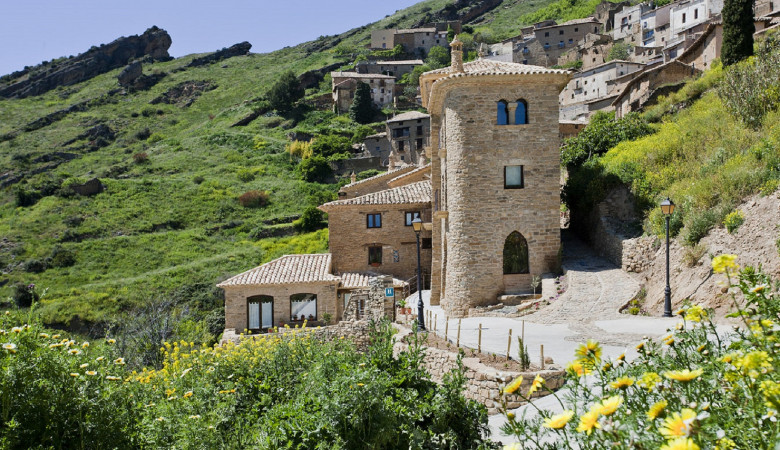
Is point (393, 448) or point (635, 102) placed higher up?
point (635, 102)

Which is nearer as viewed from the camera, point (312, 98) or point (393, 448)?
point (393, 448)

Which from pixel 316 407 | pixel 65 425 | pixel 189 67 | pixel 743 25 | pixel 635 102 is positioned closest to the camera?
pixel 65 425

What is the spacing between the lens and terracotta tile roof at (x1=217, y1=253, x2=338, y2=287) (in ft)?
90.4

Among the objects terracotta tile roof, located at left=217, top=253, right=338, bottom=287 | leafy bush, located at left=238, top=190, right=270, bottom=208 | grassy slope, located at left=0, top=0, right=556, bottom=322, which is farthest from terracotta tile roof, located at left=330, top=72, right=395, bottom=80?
terracotta tile roof, located at left=217, top=253, right=338, bottom=287

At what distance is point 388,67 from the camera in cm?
10219

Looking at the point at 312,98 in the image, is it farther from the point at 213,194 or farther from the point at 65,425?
the point at 65,425

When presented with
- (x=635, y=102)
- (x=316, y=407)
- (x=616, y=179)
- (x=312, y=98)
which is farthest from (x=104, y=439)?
(x=312, y=98)

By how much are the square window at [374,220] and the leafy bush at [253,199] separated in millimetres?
33126

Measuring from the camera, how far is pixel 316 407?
22.2ft

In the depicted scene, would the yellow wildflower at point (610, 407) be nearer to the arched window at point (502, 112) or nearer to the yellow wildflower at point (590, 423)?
the yellow wildflower at point (590, 423)

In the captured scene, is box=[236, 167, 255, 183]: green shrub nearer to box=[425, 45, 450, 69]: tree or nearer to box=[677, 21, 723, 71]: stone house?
box=[425, 45, 450, 69]: tree

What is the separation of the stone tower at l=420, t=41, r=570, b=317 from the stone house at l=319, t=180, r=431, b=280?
1053cm

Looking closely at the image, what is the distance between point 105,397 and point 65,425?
1.52ft

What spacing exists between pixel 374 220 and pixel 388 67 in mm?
75653
